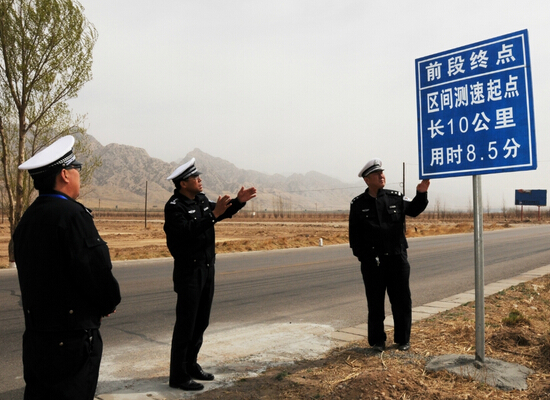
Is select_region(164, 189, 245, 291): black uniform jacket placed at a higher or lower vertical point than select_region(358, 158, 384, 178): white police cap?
lower

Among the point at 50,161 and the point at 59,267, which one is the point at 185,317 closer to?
the point at 59,267

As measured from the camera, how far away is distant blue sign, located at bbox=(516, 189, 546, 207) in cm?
8862

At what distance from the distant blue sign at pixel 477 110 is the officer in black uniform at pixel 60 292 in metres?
3.55

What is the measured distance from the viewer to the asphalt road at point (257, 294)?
663cm

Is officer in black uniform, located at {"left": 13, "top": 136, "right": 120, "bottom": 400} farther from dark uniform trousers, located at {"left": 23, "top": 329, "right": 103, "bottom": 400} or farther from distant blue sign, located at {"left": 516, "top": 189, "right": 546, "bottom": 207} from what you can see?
distant blue sign, located at {"left": 516, "top": 189, "right": 546, "bottom": 207}

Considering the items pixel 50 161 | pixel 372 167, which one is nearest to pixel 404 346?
pixel 372 167

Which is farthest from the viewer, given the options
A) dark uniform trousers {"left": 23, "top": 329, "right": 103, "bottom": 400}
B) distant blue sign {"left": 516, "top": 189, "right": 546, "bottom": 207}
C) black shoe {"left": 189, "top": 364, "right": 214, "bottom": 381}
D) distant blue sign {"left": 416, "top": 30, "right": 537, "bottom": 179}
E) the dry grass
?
distant blue sign {"left": 516, "top": 189, "right": 546, "bottom": 207}

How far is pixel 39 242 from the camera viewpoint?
8.11 feet

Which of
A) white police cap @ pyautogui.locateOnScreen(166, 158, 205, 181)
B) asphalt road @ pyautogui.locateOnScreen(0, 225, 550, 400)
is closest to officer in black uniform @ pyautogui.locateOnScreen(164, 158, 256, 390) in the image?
white police cap @ pyautogui.locateOnScreen(166, 158, 205, 181)

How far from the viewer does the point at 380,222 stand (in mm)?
5227

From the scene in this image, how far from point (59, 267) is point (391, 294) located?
12.6ft

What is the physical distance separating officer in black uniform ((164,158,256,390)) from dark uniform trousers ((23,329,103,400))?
1.73 metres

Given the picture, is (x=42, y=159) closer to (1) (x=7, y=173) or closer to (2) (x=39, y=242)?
(2) (x=39, y=242)

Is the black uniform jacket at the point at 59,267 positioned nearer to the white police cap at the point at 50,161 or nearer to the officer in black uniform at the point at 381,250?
the white police cap at the point at 50,161
